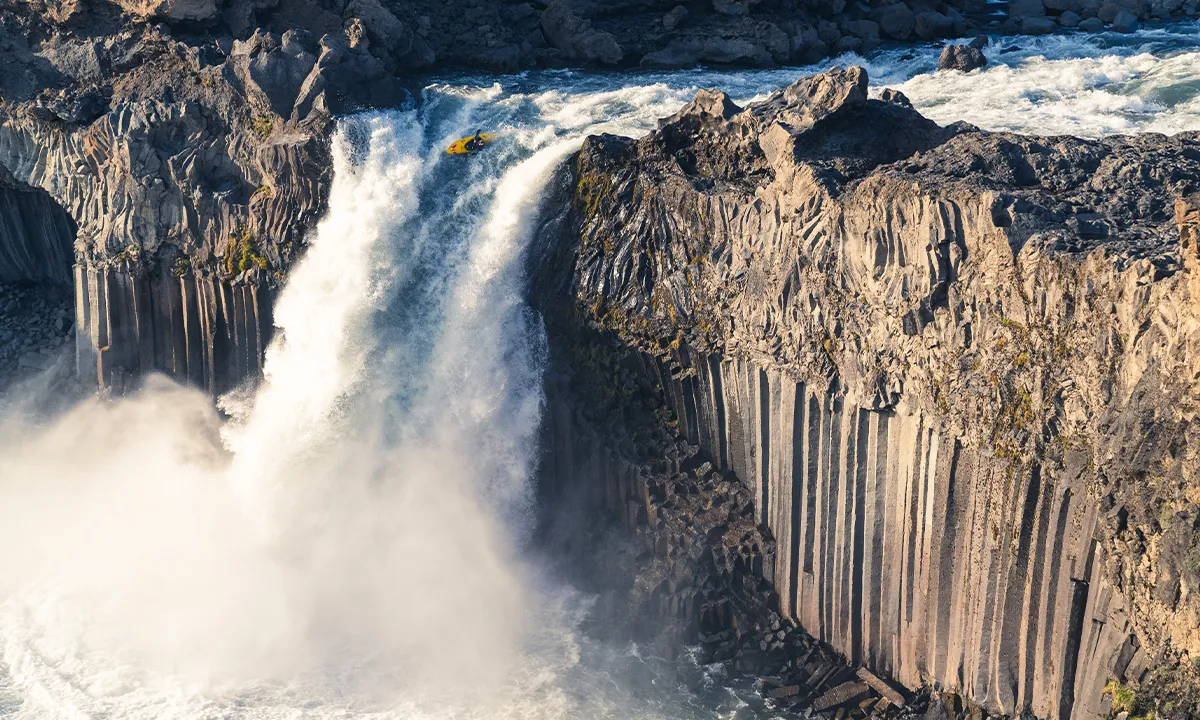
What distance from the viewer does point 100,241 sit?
32531mm

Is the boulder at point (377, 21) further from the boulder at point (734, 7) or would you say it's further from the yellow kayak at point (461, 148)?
the boulder at point (734, 7)

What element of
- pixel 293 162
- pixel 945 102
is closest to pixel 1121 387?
pixel 945 102

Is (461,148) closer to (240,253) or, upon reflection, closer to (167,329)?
(240,253)

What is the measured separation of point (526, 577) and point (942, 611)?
30.0 feet

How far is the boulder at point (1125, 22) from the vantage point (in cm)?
3888

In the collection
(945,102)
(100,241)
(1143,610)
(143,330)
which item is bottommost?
(1143,610)

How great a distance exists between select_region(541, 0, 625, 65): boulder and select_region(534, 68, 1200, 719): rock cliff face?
35.4 feet

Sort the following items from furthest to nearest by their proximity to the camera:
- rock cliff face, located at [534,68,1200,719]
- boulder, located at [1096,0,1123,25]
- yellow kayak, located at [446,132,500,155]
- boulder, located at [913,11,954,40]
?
boulder, located at [913,11,954,40] < boulder, located at [1096,0,1123,25] < yellow kayak, located at [446,132,500,155] < rock cliff face, located at [534,68,1200,719]

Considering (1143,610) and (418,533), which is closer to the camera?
(1143,610)

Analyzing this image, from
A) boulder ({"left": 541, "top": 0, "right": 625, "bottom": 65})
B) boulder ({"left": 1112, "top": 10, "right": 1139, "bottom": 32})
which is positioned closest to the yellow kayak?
boulder ({"left": 541, "top": 0, "right": 625, "bottom": 65})

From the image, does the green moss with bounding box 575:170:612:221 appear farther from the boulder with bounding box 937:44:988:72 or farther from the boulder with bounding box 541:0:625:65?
the boulder with bounding box 937:44:988:72

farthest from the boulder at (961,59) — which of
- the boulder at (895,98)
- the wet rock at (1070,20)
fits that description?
the boulder at (895,98)

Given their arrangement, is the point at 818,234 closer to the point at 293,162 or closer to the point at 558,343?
the point at 558,343

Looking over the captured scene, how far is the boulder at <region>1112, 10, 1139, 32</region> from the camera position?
38.9 m
